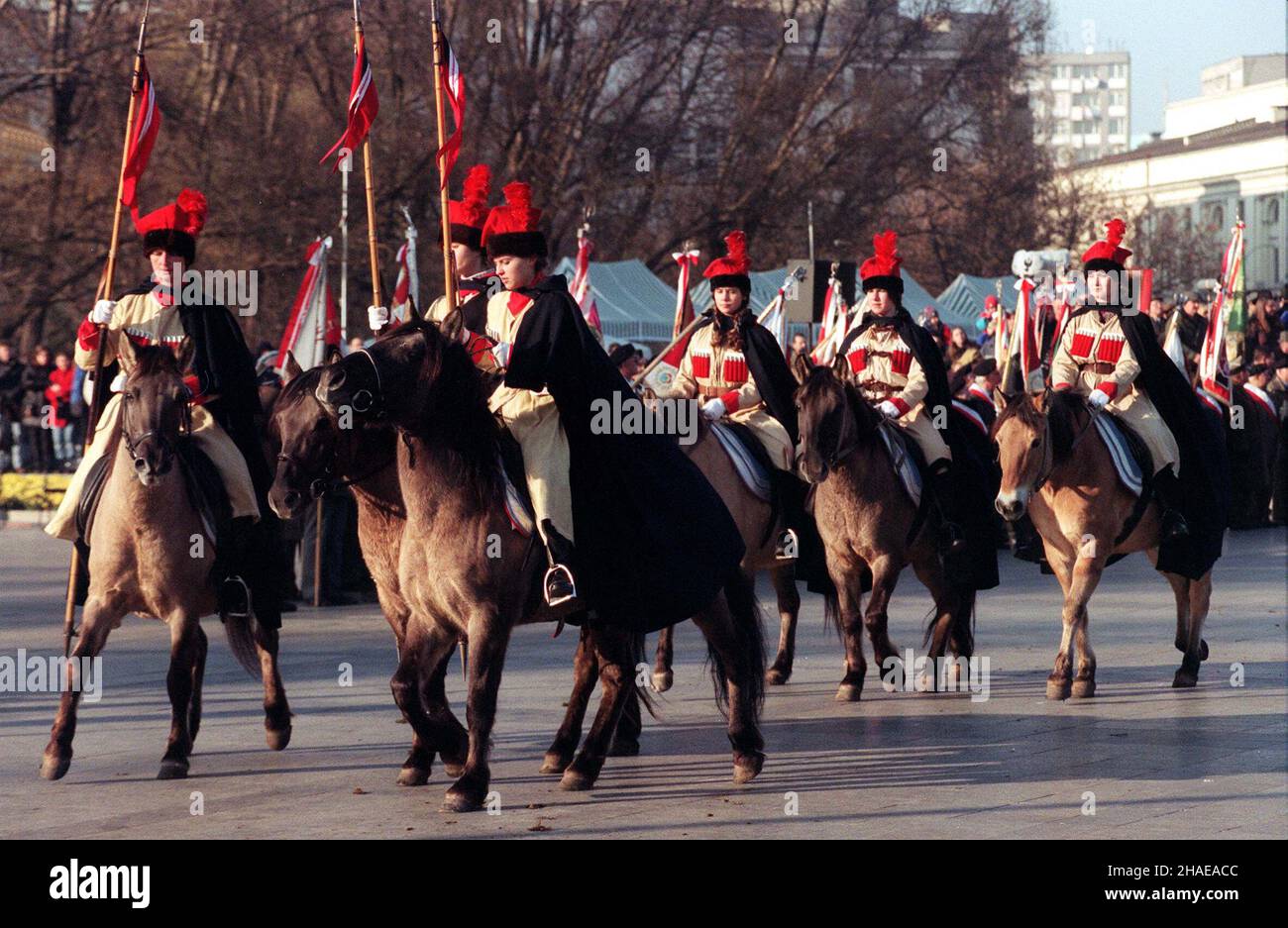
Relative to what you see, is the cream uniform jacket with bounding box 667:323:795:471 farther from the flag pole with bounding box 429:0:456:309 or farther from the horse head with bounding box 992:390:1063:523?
the flag pole with bounding box 429:0:456:309

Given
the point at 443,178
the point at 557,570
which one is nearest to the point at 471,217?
the point at 443,178

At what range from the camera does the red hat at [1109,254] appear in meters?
13.5

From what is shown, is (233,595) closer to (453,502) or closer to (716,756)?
(453,502)

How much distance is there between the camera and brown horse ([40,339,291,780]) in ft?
31.1

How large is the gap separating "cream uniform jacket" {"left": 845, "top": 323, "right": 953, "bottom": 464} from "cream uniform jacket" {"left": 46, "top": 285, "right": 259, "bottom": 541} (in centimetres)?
436

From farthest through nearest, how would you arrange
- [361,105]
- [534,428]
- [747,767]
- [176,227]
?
[361,105] < [176,227] < [747,767] < [534,428]

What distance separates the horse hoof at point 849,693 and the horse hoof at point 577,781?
3.13m

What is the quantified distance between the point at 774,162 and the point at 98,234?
1265 centimetres

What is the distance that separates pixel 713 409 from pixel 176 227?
12.0 ft

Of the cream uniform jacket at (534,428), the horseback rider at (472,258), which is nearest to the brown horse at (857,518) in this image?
the horseback rider at (472,258)

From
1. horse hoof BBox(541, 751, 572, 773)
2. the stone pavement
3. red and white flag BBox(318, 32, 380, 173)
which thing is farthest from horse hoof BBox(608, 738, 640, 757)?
red and white flag BBox(318, 32, 380, 173)

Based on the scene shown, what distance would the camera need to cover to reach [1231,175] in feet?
305
